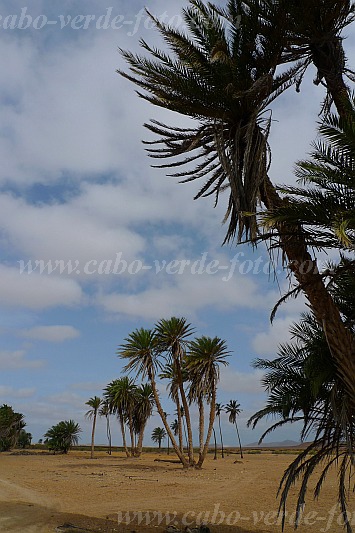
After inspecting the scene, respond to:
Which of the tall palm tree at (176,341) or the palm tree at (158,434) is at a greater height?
the tall palm tree at (176,341)

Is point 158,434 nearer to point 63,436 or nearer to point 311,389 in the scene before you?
point 63,436

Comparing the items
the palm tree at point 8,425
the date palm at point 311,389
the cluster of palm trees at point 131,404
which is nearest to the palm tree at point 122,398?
the cluster of palm trees at point 131,404

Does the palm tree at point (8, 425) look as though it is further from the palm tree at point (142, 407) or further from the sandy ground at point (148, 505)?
the sandy ground at point (148, 505)

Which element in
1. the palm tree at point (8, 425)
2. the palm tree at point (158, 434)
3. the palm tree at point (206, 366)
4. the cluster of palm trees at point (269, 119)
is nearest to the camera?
the cluster of palm trees at point (269, 119)

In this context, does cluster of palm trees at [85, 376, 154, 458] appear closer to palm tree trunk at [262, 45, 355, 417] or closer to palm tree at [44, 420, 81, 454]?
palm tree at [44, 420, 81, 454]

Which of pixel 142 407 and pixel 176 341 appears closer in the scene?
pixel 176 341

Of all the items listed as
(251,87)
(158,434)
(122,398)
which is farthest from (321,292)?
(158,434)

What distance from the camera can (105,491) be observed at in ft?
63.3

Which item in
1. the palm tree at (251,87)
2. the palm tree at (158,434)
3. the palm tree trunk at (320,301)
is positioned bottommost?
the palm tree at (158,434)

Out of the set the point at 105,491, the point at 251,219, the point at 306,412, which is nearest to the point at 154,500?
the point at 105,491

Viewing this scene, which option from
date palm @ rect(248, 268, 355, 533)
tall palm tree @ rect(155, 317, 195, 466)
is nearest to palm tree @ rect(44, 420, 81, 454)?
tall palm tree @ rect(155, 317, 195, 466)

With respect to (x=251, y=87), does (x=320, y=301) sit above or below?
below

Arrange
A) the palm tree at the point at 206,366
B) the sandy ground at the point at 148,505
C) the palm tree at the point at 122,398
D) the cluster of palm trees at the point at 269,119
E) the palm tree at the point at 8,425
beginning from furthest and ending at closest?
1. the palm tree at the point at 8,425
2. the palm tree at the point at 122,398
3. the palm tree at the point at 206,366
4. the sandy ground at the point at 148,505
5. the cluster of palm trees at the point at 269,119

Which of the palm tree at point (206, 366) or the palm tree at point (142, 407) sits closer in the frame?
the palm tree at point (206, 366)
